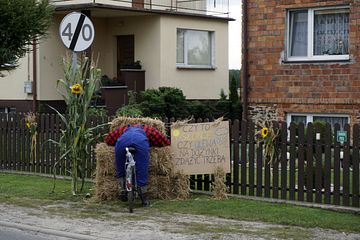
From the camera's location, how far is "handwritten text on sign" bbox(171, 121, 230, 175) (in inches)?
459

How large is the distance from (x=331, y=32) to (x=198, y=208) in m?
6.56

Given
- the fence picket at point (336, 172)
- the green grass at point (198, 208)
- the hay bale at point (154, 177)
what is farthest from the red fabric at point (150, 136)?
the fence picket at point (336, 172)

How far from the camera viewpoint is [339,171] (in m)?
10.6

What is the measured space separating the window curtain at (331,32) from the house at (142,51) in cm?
976

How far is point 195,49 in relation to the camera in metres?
27.0

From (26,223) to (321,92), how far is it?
8030 mm

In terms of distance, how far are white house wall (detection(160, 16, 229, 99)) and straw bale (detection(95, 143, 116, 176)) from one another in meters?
13.7

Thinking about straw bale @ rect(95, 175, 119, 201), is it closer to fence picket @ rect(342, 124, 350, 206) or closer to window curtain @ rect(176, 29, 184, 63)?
fence picket @ rect(342, 124, 350, 206)

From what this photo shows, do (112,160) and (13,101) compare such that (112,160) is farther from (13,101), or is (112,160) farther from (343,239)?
(13,101)

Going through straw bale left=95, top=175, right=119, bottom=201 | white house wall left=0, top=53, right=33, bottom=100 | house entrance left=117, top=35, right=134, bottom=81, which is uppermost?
house entrance left=117, top=35, right=134, bottom=81

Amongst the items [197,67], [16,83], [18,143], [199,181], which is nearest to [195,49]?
[197,67]

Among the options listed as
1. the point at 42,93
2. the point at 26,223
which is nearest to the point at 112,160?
the point at 26,223

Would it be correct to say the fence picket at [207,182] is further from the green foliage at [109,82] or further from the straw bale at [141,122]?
the green foliage at [109,82]

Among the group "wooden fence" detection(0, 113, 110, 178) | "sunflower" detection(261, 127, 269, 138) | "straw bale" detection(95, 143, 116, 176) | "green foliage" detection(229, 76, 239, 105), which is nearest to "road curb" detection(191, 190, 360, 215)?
"sunflower" detection(261, 127, 269, 138)
